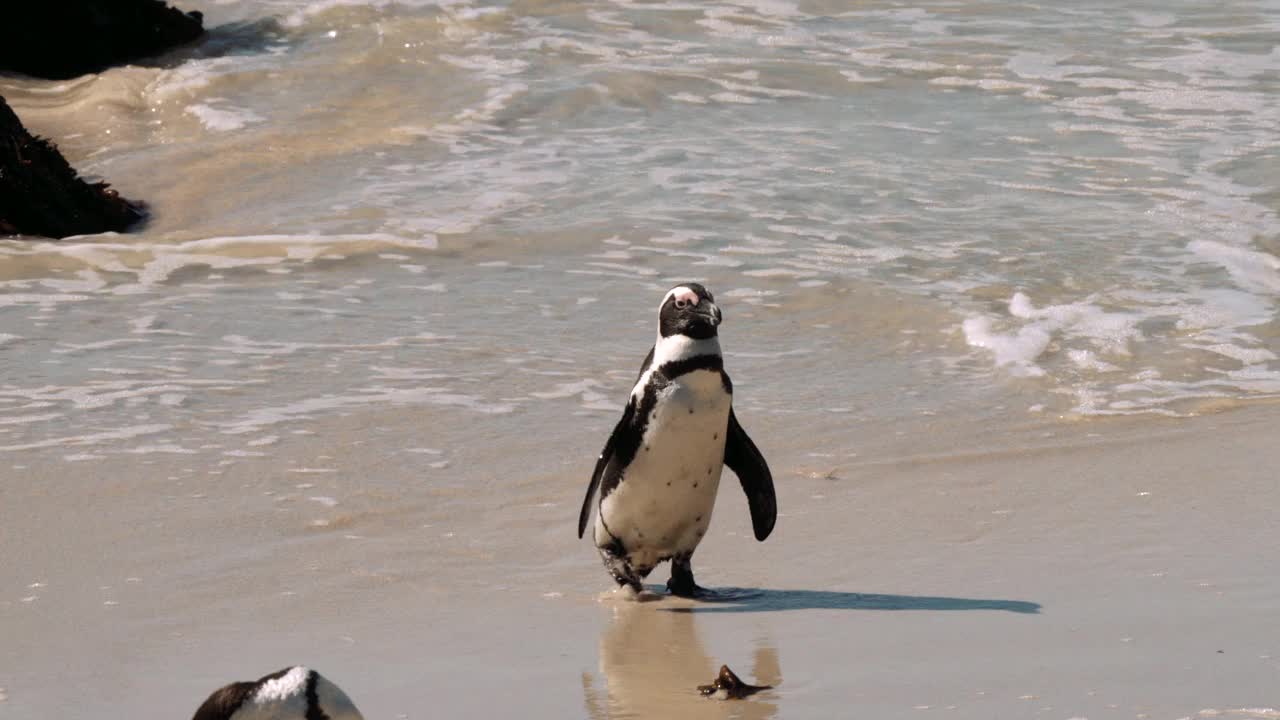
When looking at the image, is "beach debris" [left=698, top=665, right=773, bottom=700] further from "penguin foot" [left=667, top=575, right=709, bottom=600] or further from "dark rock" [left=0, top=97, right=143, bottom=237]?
"dark rock" [left=0, top=97, right=143, bottom=237]

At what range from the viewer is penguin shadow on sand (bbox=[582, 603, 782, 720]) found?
135 inches

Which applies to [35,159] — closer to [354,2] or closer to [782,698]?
[354,2]

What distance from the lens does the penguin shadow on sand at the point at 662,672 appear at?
3.42 m

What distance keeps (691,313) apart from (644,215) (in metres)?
4.89

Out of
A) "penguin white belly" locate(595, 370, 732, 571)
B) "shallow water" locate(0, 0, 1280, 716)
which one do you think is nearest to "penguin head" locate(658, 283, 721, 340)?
"penguin white belly" locate(595, 370, 732, 571)

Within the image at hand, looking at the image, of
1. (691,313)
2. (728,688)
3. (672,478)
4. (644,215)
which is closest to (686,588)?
(672,478)

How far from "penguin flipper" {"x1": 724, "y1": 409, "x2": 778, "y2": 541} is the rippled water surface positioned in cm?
156

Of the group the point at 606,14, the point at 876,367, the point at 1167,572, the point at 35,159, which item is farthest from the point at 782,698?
the point at 606,14

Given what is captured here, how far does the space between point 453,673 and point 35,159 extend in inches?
286

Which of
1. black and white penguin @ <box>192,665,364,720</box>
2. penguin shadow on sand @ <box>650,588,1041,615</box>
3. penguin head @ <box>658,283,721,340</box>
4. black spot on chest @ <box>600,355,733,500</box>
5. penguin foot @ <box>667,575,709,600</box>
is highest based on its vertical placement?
penguin head @ <box>658,283,721,340</box>

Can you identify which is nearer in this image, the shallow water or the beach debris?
the beach debris

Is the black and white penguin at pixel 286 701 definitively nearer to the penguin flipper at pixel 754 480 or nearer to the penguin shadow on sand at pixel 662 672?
the penguin shadow on sand at pixel 662 672

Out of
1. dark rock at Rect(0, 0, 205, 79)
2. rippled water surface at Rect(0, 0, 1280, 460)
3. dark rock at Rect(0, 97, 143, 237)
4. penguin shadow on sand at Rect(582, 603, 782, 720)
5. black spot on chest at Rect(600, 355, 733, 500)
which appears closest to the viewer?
penguin shadow on sand at Rect(582, 603, 782, 720)

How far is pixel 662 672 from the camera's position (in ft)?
12.3
